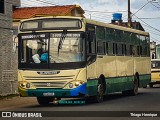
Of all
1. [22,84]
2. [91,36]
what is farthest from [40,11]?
[22,84]

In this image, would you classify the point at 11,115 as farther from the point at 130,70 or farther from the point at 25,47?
the point at 130,70

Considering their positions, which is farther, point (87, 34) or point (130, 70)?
point (130, 70)

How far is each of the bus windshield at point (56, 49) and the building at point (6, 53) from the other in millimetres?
8586

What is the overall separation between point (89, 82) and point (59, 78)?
4.27 ft

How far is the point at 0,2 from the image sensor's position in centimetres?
2869

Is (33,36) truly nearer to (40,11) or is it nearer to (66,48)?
(66,48)

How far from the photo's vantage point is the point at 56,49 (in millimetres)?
18812

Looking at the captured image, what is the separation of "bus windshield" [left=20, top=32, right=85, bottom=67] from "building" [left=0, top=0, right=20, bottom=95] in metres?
8.59

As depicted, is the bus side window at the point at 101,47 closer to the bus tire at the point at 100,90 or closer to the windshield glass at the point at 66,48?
the bus tire at the point at 100,90

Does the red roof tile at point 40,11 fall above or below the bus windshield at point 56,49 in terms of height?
above

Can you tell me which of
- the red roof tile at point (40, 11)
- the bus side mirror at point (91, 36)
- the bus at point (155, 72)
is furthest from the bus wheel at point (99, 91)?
the red roof tile at point (40, 11)

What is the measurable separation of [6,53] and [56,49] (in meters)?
9.75

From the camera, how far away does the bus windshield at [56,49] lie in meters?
18.8

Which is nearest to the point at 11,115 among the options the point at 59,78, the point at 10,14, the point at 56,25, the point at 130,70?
the point at 59,78
